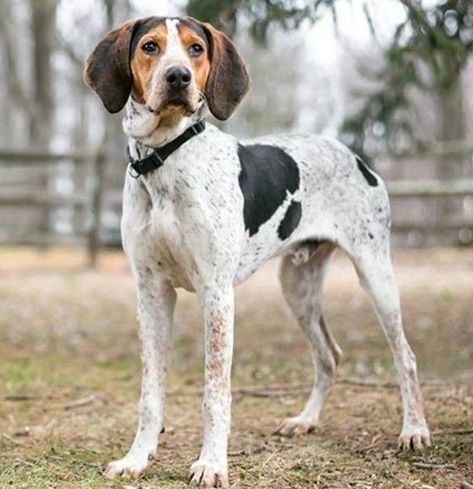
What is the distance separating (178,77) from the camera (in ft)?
11.1

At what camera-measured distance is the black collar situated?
370cm

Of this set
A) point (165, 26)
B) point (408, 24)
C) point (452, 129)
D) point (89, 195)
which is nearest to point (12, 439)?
point (165, 26)

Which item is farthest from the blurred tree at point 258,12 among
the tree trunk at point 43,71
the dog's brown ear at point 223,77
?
the tree trunk at point 43,71

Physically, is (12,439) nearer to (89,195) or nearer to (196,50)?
(196,50)

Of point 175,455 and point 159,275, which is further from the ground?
point 159,275

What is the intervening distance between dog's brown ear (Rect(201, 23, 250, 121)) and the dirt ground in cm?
151

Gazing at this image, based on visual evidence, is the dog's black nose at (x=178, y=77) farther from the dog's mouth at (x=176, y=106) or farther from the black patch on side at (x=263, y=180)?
the black patch on side at (x=263, y=180)

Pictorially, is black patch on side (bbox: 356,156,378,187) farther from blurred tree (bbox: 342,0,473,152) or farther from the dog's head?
blurred tree (bbox: 342,0,473,152)

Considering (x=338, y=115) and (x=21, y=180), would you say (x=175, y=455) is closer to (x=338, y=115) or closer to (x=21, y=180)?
(x=338, y=115)

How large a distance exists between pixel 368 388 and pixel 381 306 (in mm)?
1218

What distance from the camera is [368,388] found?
5.58 m

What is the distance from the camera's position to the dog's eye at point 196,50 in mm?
3584

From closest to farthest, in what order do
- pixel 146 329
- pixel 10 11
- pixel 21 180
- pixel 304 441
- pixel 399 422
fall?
pixel 146 329
pixel 304 441
pixel 399 422
pixel 21 180
pixel 10 11

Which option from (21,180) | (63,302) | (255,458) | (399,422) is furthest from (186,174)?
(21,180)
